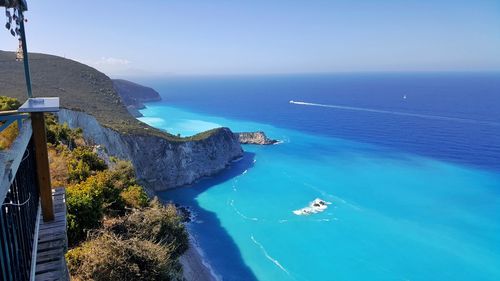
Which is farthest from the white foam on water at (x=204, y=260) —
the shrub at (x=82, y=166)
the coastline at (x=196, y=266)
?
the shrub at (x=82, y=166)

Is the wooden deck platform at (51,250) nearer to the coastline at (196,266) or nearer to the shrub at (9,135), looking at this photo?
the shrub at (9,135)

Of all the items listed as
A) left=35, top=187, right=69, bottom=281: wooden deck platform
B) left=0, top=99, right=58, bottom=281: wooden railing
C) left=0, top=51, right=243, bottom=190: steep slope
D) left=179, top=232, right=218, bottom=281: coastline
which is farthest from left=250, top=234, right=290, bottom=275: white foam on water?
left=0, top=99, right=58, bottom=281: wooden railing

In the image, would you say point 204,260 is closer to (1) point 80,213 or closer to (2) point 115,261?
(1) point 80,213

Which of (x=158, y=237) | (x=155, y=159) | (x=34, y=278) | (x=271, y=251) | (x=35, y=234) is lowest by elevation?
(x=271, y=251)

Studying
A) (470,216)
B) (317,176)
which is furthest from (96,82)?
(470,216)

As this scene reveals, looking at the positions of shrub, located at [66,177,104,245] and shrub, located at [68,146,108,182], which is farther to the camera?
shrub, located at [68,146,108,182]

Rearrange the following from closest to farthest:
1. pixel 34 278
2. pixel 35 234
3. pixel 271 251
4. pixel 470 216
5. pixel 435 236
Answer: pixel 34 278 < pixel 35 234 < pixel 271 251 < pixel 435 236 < pixel 470 216

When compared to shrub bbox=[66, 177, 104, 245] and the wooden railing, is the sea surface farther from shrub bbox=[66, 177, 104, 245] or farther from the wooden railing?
the wooden railing

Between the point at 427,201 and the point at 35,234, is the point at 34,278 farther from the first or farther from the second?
the point at 427,201

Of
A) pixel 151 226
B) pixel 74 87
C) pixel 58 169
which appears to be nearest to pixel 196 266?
pixel 151 226
